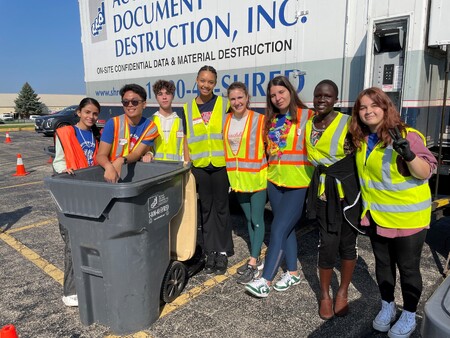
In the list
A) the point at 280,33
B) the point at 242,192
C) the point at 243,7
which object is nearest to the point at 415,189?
the point at 242,192

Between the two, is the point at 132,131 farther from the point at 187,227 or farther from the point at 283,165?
the point at 283,165

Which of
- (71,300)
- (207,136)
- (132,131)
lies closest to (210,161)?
(207,136)

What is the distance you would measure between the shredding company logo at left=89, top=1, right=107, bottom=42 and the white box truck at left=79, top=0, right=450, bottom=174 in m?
0.82

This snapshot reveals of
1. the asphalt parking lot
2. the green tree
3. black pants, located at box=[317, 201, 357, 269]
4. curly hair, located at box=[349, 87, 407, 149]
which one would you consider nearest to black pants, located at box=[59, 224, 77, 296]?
the asphalt parking lot

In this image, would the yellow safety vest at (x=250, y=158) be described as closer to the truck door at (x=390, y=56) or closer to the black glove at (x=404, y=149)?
the black glove at (x=404, y=149)

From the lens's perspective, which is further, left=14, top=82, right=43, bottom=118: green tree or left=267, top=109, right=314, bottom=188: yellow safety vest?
left=14, top=82, right=43, bottom=118: green tree

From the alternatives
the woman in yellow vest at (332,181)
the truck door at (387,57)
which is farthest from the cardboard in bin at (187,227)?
the truck door at (387,57)

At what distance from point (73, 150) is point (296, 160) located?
173 centimetres

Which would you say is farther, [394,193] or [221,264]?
[221,264]

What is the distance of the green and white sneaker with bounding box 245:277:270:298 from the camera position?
9.75 ft

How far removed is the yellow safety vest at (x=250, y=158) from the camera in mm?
2990

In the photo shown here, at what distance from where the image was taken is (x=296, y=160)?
2805 millimetres

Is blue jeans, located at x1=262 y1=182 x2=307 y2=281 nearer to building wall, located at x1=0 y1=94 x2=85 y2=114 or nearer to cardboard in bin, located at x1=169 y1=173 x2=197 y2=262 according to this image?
cardboard in bin, located at x1=169 y1=173 x2=197 y2=262

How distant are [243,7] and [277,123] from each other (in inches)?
81.8
